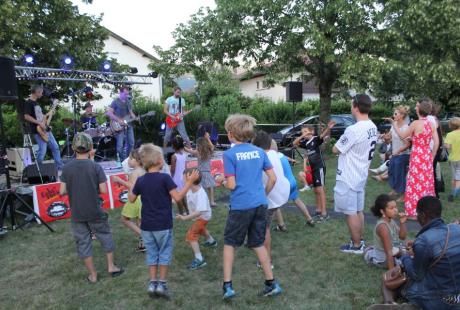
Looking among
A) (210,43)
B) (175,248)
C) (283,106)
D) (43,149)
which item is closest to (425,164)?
(175,248)

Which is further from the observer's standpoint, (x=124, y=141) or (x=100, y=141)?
(x=100, y=141)

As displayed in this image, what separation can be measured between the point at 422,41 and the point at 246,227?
10.5m

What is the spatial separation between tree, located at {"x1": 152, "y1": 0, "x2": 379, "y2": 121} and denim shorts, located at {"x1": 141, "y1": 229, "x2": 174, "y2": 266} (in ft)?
31.3

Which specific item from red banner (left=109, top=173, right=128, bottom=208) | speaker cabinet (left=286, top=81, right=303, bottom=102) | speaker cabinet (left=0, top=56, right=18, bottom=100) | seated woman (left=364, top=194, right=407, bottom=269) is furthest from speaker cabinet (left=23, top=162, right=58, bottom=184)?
speaker cabinet (left=286, top=81, right=303, bottom=102)

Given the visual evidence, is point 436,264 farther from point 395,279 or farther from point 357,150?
point 357,150

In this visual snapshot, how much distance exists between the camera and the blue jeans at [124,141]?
10.2 m

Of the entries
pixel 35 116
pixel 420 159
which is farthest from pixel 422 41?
pixel 35 116

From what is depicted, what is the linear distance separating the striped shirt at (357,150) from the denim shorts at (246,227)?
4.30 ft

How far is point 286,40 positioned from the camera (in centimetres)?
1298

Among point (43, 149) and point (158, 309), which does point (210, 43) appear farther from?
point (158, 309)

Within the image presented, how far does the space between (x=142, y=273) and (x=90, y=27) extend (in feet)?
37.5

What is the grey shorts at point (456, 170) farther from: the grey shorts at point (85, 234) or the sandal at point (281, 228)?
the grey shorts at point (85, 234)

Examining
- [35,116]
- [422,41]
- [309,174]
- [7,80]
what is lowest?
[309,174]

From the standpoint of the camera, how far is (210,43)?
13734 mm
